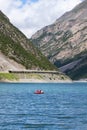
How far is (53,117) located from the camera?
83938 mm

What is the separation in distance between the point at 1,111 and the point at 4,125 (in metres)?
20.3

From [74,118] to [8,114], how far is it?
12.7 m

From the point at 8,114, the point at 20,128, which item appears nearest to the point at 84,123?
the point at 20,128

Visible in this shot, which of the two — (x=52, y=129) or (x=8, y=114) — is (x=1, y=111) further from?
(x=52, y=129)

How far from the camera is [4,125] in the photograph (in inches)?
2881

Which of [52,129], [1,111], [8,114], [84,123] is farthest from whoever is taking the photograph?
[1,111]

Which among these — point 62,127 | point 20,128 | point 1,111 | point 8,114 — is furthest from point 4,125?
point 1,111

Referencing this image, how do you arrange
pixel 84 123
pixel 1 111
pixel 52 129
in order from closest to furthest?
pixel 52 129
pixel 84 123
pixel 1 111

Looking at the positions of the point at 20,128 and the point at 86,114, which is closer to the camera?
the point at 20,128

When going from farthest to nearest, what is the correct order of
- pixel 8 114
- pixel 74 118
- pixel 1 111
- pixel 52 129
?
1. pixel 1 111
2. pixel 8 114
3. pixel 74 118
4. pixel 52 129

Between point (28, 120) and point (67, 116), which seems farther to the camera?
point (67, 116)

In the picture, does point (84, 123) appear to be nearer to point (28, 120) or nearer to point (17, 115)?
point (28, 120)

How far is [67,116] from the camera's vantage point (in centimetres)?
8494

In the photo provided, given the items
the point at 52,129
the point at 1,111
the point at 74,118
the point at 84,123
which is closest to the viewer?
the point at 52,129
